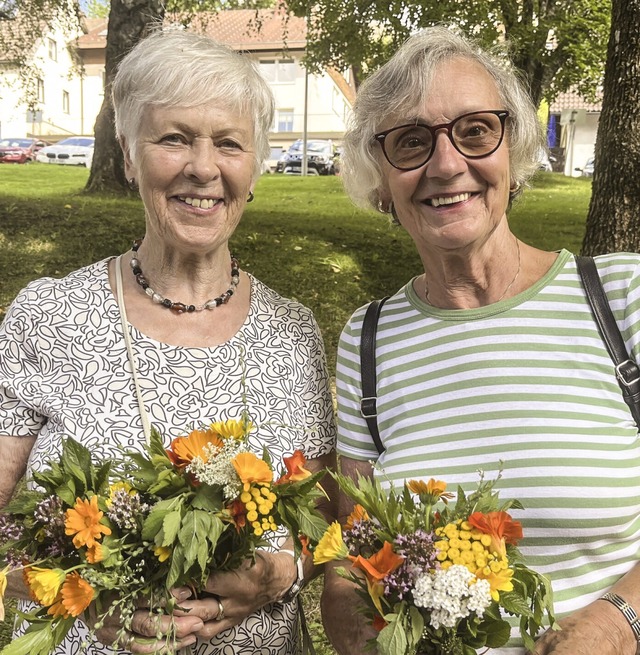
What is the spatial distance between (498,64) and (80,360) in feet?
5.41

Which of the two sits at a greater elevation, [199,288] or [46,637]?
[199,288]

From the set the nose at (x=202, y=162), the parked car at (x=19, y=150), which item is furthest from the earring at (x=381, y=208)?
the parked car at (x=19, y=150)

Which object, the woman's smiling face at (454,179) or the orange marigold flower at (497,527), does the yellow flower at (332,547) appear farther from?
the woman's smiling face at (454,179)

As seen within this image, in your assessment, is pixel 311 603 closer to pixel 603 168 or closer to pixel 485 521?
pixel 485 521

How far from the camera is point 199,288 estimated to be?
9.04 feet

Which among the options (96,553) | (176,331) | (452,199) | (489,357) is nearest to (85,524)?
(96,553)

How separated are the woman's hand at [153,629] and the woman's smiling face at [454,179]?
1271 mm

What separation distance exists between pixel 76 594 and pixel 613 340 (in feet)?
4.98

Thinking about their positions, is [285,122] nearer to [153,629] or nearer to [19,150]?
[19,150]

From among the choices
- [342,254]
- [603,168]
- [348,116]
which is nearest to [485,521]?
[348,116]

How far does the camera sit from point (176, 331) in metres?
2.67

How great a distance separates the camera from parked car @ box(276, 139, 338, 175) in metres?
31.9

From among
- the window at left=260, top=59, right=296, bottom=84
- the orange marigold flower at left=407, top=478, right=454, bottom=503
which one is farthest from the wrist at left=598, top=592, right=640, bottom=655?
the window at left=260, top=59, right=296, bottom=84

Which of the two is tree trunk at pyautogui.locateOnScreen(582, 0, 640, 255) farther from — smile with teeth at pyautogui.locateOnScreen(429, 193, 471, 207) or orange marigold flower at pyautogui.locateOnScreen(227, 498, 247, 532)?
orange marigold flower at pyautogui.locateOnScreen(227, 498, 247, 532)
